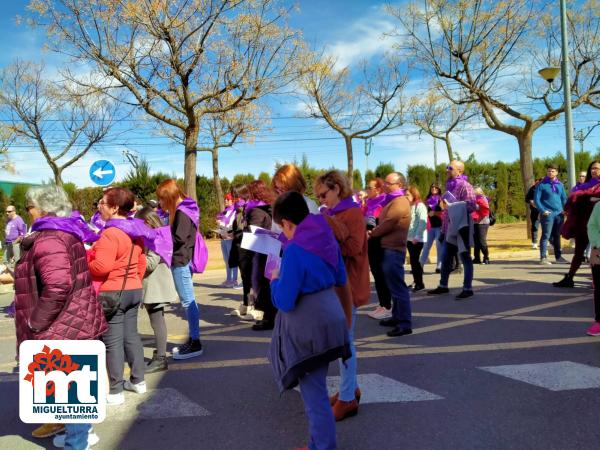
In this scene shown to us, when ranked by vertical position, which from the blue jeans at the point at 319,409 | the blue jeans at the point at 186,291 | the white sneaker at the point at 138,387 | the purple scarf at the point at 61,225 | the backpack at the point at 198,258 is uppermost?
the purple scarf at the point at 61,225

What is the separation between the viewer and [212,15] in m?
13.9

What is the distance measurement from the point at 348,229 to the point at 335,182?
0.35 meters

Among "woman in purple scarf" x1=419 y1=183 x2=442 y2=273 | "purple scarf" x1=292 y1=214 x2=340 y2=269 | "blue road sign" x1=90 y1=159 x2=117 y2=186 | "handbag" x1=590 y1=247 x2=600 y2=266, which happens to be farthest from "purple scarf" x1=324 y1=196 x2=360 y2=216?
"blue road sign" x1=90 y1=159 x2=117 y2=186

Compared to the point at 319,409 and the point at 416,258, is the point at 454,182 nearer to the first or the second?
the point at 416,258

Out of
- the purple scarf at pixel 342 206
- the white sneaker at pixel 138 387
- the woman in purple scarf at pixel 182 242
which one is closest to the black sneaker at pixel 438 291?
the woman in purple scarf at pixel 182 242

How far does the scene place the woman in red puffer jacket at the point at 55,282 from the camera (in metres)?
3.05

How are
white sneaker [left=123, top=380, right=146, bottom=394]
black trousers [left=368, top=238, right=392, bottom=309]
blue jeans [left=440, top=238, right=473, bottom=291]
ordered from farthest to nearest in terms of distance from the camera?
blue jeans [left=440, top=238, right=473, bottom=291], black trousers [left=368, top=238, right=392, bottom=309], white sneaker [left=123, top=380, right=146, bottom=394]

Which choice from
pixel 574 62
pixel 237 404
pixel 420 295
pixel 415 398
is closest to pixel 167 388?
pixel 237 404

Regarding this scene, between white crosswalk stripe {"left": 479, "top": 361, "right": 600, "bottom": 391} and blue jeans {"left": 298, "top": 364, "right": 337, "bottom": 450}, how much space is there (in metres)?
2.10

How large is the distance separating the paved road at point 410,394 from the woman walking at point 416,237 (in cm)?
191

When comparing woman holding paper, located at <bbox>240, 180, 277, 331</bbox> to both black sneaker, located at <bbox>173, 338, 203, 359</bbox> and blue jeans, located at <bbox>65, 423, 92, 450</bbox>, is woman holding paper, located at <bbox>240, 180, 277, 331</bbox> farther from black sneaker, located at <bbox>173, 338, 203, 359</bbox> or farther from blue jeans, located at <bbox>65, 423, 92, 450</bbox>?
blue jeans, located at <bbox>65, 423, 92, 450</bbox>

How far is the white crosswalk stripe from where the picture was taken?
13.6 ft

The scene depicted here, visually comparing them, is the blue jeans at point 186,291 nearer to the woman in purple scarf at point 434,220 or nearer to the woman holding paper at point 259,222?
the woman holding paper at point 259,222

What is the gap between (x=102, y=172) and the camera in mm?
12398
